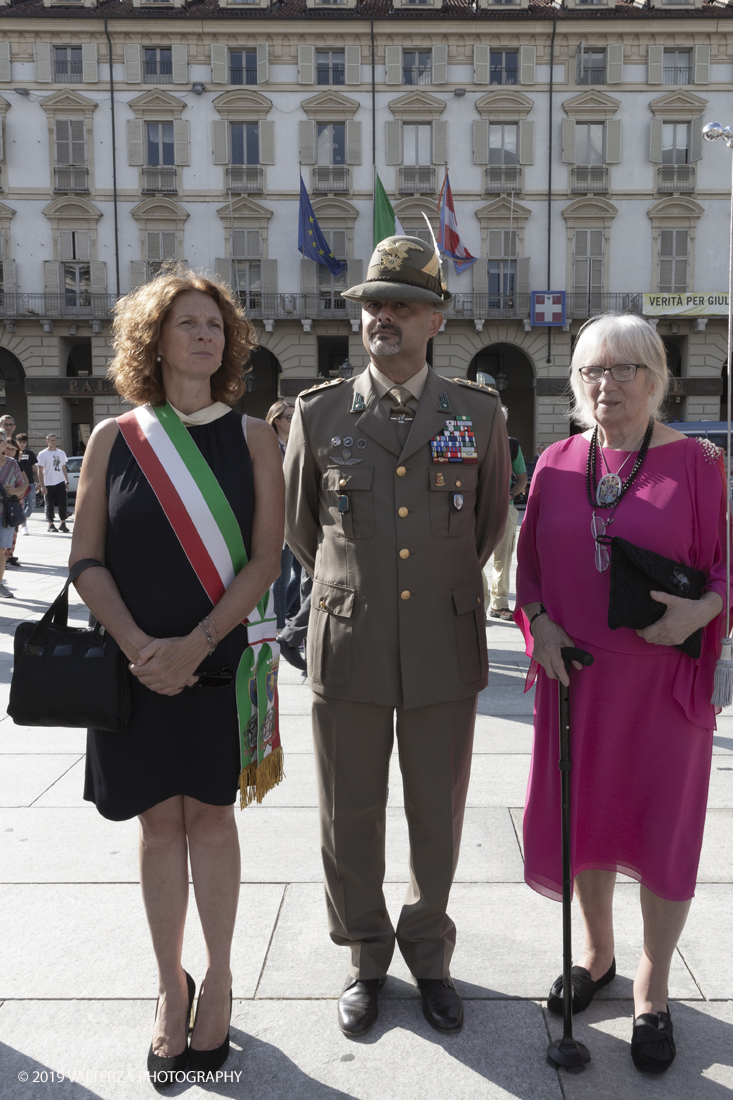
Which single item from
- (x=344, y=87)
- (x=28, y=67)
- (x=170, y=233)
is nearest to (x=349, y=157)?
(x=344, y=87)

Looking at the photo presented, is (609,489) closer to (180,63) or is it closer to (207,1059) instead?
(207,1059)

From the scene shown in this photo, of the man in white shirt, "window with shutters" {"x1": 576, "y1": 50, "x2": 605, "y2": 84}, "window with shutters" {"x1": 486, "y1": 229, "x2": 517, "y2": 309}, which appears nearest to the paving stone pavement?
the man in white shirt

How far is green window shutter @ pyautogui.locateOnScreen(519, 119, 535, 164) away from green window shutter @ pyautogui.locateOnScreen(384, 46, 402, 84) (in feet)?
13.0

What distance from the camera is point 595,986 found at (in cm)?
247

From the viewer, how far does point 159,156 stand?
2641cm

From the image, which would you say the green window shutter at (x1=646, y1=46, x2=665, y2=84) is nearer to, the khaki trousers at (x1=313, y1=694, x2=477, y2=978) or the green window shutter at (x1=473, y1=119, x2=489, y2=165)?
the green window shutter at (x1=473, y1=119, x2=489, y2=165)

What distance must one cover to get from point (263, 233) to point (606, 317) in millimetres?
26188

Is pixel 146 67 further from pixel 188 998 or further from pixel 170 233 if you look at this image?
pixel 188 998

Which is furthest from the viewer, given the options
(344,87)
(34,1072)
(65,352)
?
(65,352)

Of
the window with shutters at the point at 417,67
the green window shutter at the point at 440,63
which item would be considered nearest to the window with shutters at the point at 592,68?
the green window shutter at the point at 440,63

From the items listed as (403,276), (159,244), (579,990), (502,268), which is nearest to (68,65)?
(159,244)

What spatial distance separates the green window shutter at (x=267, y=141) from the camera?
26.2m

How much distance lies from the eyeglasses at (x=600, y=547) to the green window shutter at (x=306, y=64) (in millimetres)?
27678

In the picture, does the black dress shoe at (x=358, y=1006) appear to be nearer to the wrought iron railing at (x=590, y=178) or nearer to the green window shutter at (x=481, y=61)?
the wrought iron railing at (x=590, y=178)
